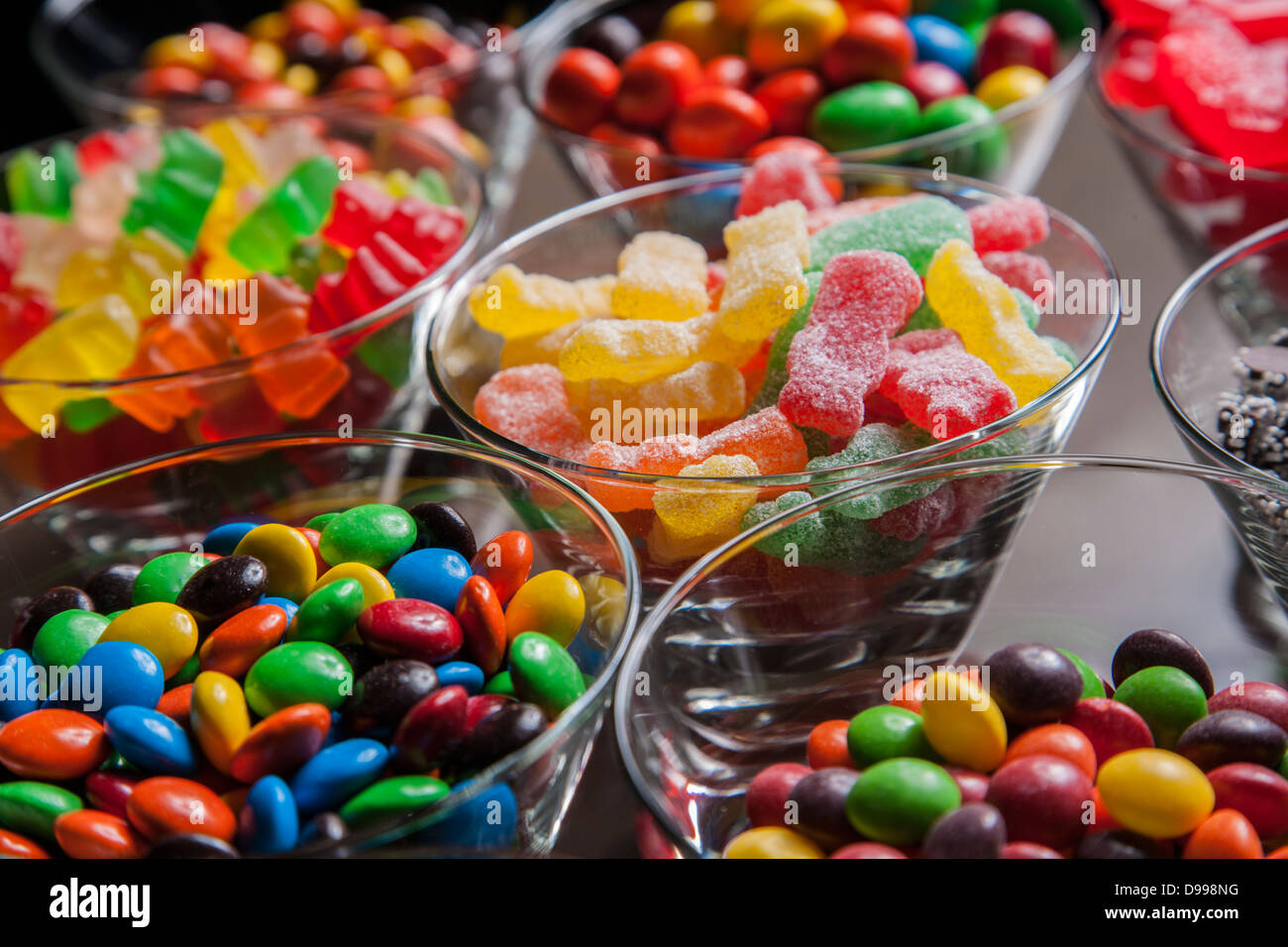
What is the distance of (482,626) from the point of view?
1.98 ft

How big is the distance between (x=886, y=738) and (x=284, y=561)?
13.7 inches

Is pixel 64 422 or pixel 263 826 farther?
pixel 64 422

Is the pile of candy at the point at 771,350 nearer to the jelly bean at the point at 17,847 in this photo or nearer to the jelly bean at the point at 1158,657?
the jelly bean at the point at 1158,657

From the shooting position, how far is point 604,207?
37.4 inches

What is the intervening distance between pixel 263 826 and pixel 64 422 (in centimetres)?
50

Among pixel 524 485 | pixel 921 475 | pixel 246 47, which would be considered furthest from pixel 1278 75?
pixel 246 47

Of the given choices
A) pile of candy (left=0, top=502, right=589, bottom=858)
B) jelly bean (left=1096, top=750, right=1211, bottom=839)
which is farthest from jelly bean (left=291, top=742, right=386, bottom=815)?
jelly bean (left=1096, top=750, right=1211, bottom=839)

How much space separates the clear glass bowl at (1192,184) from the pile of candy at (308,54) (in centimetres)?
67

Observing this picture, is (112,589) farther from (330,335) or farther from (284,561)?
(330,335)

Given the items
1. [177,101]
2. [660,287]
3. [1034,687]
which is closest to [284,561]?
[660,287]

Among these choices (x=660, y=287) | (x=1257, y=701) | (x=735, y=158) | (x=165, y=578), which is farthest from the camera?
(x=735, y=158)

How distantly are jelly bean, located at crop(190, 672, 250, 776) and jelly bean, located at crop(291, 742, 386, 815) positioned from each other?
4 cm

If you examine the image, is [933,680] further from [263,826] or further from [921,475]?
[263,826]
